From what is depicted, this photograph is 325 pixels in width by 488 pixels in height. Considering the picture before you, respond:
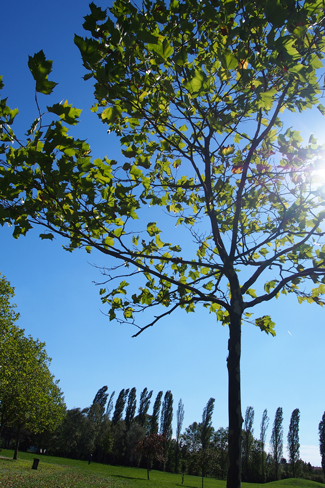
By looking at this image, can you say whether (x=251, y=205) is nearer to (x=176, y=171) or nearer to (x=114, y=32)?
(x=176, y=171)

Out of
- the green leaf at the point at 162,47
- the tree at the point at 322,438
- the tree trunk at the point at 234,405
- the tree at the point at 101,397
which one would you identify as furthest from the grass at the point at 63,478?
the tree at the point at 101,397

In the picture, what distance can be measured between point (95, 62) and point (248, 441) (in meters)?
75.5

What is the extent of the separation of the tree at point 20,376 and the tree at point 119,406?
156 feet

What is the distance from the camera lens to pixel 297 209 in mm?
4453

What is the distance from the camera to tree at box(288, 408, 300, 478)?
6078cm

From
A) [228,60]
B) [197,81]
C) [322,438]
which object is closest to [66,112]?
[197,81]

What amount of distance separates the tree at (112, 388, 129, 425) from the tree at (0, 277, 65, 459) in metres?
47.4

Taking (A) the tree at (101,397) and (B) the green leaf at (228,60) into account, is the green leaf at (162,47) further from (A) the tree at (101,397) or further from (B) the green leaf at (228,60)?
(A) the tree at (101,397)

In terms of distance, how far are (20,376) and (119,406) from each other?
56675 millimetres

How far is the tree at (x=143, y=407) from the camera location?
6888 centimetres

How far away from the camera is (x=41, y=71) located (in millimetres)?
2281

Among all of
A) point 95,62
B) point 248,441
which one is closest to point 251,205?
point 95,62

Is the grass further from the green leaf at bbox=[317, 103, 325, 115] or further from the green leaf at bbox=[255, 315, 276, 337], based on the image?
the green leaf at bbox=[317, 103, 325, 115]

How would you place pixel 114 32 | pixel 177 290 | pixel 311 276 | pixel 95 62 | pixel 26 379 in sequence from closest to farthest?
pixel 114 32 < pixel 95 62 < pixel 311 276 < pixel 177 290 < pixel 26 379
